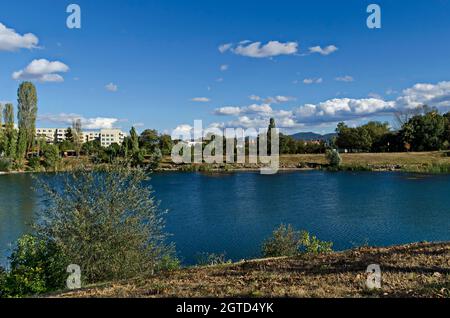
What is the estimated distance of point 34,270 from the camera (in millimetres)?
10672

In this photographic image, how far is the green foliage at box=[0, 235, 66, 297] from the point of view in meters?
10.3

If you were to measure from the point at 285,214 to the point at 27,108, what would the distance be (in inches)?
3388

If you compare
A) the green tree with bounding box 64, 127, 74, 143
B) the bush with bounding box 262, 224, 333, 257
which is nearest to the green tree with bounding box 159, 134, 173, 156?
the green tree with bounding box 64, 127, 74, 143

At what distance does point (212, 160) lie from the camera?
9550 centimetres

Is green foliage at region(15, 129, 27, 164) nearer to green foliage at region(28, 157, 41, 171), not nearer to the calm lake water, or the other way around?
green foliage at region(28, 157, 41, 171)

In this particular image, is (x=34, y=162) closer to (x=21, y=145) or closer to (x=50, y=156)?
(x=50, y=156)

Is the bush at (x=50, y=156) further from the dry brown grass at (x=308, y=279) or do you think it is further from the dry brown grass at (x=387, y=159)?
the dry brown grass at (x=308, y=279)

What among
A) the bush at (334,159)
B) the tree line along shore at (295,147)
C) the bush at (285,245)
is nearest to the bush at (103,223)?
the bush at (285,245)

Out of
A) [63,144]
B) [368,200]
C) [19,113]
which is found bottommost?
[368,200]

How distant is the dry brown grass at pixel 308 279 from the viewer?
764 cm

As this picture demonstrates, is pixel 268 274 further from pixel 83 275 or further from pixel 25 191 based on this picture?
pixel 25 191

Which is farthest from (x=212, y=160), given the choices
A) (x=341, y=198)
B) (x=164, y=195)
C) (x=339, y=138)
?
(x=341, y=198)

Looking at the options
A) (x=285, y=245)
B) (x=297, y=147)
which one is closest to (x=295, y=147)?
(x=297, y=147)
